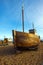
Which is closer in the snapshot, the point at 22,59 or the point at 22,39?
the point at 22,59

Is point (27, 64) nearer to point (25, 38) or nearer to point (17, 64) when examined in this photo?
point (17, 64)

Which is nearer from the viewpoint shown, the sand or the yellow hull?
the sand

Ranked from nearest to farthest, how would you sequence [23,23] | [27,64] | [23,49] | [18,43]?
[27,64]
[18,43]
[23,49]
[23,23]

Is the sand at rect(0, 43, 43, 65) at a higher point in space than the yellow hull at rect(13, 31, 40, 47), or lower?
lower

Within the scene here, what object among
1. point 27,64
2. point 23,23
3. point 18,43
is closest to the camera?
point 27,64

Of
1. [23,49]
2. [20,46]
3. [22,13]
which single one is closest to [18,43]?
[20,46]

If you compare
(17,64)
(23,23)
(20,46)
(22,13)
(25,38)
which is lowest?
(17,64)

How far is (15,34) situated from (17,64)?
323 inches

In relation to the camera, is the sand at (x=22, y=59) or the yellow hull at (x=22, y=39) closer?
the sand at (x=22, y=59)

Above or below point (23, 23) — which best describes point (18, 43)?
below

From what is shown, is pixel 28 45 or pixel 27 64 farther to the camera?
pixel 28 45

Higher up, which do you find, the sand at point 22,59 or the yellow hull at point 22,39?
the yellow hull at point 22,39

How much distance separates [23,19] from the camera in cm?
2806

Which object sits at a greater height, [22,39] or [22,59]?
[22,39]
